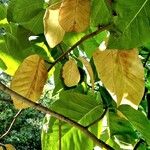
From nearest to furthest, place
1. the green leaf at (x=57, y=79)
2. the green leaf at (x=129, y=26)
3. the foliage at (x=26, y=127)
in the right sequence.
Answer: the green leaf at (x=129, y=26) < the green leaf at (x=57, y=79) < the foliage at (x=26, y=127)

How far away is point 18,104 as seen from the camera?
0.58 metres

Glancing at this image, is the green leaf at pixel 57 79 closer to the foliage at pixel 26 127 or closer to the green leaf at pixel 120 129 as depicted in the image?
the green leaf at pixel 120 129

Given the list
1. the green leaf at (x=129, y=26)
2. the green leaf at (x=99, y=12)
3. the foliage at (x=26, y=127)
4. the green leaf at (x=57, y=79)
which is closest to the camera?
the green leaf at (x=129, y=26)

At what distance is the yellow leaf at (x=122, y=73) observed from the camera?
52 centimetres

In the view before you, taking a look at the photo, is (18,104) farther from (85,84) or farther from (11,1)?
(85,84)

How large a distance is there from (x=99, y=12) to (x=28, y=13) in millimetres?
163

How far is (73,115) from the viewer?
74cm

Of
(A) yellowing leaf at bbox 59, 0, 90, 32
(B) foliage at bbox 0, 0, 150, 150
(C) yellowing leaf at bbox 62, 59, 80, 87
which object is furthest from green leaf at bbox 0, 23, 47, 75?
(A) yellowing leaf at bbox 59, 0, 90, 32

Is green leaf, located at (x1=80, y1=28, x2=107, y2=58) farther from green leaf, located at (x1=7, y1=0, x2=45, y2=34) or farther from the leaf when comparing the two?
the leaf

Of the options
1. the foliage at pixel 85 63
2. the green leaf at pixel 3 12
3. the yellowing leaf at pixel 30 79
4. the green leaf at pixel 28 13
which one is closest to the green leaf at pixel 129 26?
the foliage at pixel 85 63

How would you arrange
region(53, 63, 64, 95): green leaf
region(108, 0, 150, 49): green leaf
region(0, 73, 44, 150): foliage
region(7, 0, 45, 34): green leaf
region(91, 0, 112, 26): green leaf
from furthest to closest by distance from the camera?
region(0, 73, 44, 150): foliage, region(53, 63, 64, 95): green leaf, region(7, 0, 45, 34): green leaf, region(91, 0, 112, 26): green leaf, region(108, 0, 150, 49): green leaf

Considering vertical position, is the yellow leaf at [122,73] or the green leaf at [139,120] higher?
the yellow leaf at [122,73]

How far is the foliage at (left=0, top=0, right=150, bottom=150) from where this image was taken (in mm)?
482

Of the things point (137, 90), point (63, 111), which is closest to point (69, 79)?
point (63, 111)
